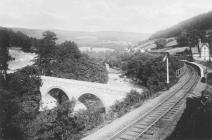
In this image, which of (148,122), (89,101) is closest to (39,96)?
(89,101)

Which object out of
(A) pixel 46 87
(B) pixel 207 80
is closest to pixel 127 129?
(B) pixel 207 80

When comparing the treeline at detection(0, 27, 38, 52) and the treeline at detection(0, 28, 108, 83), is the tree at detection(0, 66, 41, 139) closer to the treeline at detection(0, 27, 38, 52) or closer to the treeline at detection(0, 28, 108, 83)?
the treeline at detection(0, 28, 108, 83)

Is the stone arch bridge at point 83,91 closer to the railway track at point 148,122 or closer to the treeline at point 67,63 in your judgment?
the treeline at point 67,63

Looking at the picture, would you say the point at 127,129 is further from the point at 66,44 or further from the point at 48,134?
the point at 66,44

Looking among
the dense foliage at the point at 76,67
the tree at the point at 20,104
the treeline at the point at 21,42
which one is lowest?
the tree at the point at 20,104

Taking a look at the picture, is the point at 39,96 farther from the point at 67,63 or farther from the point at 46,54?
the point at 46,54

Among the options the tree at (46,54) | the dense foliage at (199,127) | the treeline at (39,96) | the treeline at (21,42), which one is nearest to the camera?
the dense foliage at (199,127)

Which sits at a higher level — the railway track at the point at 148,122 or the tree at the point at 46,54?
the tree at the point at 46,54

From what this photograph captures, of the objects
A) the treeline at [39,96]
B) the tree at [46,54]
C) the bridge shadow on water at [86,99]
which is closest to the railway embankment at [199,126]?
the treeline at [39,96]
